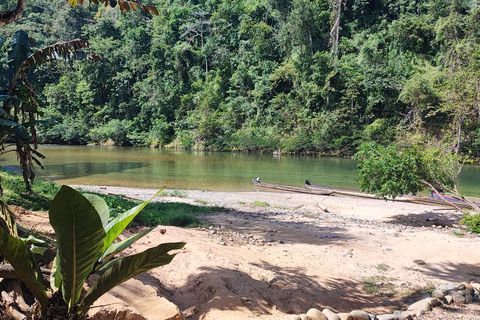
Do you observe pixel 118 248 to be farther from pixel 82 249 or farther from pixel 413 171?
pixel 413 171

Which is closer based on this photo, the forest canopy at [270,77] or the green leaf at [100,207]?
the green leaf at [100,207]

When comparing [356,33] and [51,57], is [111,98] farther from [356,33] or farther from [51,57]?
[51,57]

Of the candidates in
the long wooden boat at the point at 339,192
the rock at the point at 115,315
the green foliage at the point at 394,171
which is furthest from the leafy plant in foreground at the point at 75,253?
the long wooden boat at the point at 339,192

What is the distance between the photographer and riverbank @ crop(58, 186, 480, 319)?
3354mm

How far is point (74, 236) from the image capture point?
5.12 feet

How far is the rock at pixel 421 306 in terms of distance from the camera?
3.45 metres

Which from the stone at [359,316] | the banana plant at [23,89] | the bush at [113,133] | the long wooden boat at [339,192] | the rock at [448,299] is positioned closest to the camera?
the stone at [359,316]

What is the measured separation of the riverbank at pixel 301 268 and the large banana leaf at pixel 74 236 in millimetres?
1500

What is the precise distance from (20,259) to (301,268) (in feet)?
12.2

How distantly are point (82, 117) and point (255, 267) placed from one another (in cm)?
4485

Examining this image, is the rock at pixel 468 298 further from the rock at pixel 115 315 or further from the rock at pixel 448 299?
the rock at pixel 115 315

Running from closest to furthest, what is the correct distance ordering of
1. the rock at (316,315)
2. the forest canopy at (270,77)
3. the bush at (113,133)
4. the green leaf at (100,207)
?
the green leaf at (100,207)
the rock at (316,315)
the forest canopy at (270,77)
the bush at (113,133)

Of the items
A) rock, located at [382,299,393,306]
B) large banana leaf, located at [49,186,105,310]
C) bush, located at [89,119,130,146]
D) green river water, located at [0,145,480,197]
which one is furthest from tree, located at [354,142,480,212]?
bush, located at [89,119,130,146]

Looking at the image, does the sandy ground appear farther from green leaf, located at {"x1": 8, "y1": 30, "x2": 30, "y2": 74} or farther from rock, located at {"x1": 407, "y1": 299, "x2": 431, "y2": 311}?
green leaf, located at {"x1": 8, "y1": 30, "x2": 30, "y2": 74}
